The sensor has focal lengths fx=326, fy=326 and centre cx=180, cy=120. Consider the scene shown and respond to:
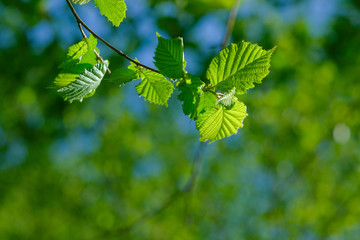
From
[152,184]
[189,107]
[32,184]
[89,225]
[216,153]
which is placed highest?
[216,153]

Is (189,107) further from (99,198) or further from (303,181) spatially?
(99,198)

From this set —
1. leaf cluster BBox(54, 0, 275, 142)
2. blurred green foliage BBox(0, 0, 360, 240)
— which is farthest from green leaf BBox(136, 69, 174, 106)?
blurred green foliage BBox(0, 0, 360, 240)

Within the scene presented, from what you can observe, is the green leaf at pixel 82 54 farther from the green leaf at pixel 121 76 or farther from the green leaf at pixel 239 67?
the green leaf at pixel 239 67

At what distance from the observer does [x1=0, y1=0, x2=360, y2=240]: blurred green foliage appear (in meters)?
6.77

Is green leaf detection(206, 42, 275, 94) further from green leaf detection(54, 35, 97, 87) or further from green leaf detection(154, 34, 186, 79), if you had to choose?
green leaf detection(54, 35, 97, 87)

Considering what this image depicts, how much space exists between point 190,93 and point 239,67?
139 millimetres

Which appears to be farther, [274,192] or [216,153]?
[216,153]

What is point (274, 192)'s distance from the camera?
370 inches

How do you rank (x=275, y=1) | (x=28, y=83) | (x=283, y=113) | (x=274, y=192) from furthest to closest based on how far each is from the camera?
(x=274, y=192), (x=283, y=113), (x=275, y=1), (x=28, y=83)

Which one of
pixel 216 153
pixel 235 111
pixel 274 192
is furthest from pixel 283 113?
pixel 235 111

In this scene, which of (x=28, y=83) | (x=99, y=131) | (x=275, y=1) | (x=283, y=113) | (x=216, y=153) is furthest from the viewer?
(x=216, y=153)

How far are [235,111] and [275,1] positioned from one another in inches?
220

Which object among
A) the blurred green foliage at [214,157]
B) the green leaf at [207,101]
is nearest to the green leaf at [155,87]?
the green leaf at [207,101]

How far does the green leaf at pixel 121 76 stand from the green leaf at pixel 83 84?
0.10 ft
